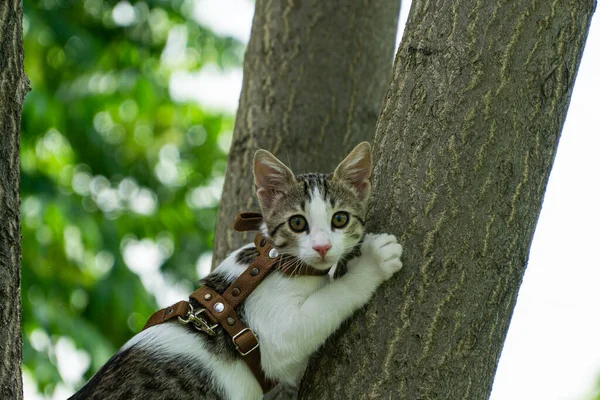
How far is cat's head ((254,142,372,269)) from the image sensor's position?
10.7 ft

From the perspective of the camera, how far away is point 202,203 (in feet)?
40.6

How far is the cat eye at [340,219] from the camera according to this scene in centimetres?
339

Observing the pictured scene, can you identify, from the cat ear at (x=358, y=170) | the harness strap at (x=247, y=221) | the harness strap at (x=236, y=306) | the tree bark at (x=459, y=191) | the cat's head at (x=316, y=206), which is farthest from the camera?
the harness strap at (x=247, y=221)

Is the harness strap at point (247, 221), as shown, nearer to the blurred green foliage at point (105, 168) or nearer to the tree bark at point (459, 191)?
the tree bark at point (459, 191)

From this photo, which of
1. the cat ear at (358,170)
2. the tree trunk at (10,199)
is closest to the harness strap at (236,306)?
the cat ear at (358,170)

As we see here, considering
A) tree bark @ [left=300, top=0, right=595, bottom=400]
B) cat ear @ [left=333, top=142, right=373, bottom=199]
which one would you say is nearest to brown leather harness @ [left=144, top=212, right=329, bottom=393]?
tree bark @ [left=300, top=0, right=595, bottom=400]

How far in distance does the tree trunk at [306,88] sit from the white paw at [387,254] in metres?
1.61

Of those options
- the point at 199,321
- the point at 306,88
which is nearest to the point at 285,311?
the point at 199,321

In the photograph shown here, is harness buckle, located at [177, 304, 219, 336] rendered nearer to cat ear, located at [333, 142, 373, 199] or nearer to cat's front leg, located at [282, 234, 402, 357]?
cat's front leg, located at [282, 234, 402, 357]

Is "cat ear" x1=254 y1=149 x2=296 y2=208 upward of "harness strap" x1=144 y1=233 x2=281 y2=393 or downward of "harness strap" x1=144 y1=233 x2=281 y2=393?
upward

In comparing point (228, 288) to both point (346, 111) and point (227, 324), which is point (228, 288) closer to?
point (227, 324)

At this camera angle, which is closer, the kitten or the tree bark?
the tree bark

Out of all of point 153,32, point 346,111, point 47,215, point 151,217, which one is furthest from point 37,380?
point 153,32

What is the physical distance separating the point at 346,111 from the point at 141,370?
2.17 metres
